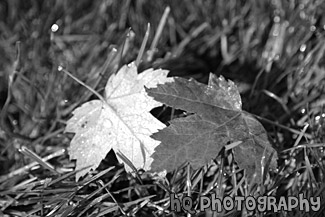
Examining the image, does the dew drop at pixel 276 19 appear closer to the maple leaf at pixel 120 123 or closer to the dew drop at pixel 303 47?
the dew drop at pixel 303 47

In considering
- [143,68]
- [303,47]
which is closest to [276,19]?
[303,47]

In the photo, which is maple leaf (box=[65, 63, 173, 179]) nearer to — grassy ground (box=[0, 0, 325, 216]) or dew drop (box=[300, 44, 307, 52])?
grassy ground (box=[0, 0, 325, 216])

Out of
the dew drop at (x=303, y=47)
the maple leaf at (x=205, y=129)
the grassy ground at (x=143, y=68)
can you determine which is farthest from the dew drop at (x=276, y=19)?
the maple leaf at (x=205, y=129)

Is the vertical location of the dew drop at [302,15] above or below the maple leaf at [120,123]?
above

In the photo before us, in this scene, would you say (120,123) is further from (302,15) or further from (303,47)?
(302,15)

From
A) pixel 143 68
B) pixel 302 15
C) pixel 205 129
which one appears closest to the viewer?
pixel 205 129

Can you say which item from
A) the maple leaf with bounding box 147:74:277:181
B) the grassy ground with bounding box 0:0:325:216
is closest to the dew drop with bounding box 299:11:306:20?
the grassy ground with bounding box 0:0:325:216
